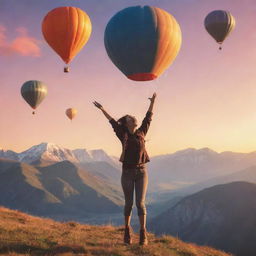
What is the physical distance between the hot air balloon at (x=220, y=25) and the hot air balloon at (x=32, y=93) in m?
34.5

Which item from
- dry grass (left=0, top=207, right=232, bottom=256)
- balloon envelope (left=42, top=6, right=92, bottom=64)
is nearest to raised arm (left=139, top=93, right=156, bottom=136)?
dry grass (left=0, top=207, right=232, bottom=256)

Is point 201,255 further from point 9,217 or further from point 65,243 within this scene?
point 9,217

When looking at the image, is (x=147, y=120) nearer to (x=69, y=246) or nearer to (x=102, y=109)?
(x=102, y=109)

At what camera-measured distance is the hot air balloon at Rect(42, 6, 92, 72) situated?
126 ft

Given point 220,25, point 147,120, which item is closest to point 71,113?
point 220,25

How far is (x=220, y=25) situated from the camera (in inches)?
2372

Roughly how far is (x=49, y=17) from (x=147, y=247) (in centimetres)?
3322

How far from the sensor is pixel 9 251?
1048cm

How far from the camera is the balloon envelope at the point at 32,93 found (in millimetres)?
64562

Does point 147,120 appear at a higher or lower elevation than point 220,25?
lower

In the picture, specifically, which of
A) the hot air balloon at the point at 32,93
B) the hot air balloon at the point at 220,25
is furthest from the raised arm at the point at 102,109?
the hot air balloon at the point at 32,93

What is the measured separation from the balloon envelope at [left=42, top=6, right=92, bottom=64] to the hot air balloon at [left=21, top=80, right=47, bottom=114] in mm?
26813

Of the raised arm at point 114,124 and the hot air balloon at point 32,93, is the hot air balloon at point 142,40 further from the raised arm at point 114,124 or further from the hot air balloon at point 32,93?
the hot air balloon at point 32,93

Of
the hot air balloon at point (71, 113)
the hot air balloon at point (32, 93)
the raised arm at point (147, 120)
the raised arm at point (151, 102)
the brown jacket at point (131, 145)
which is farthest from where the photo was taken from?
the hot air balloon at point (71, 113)
